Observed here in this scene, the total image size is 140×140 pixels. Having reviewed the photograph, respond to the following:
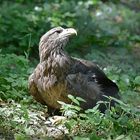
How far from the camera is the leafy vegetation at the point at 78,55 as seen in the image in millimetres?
6098

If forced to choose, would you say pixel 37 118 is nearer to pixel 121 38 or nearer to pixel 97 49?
pixel 97 49

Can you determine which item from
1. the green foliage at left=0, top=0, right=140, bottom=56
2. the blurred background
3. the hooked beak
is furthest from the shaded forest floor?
the green foliage at left=0, top=0, right=140, bottom=56

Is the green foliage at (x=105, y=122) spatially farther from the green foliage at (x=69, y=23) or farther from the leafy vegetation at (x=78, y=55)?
the green foliage at (x=69, y=23)

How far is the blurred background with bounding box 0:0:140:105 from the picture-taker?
302 inches

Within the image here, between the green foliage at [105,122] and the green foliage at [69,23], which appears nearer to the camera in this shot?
the green foliage at [105,122]

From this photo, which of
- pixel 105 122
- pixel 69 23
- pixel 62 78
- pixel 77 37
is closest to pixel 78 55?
pixel 77 37

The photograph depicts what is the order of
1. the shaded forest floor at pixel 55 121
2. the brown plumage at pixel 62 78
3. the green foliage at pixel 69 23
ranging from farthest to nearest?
the green foliage at pixel 69 23
the brown plumage at pixel 62 78
the shaded forest floor at pixel 55 121

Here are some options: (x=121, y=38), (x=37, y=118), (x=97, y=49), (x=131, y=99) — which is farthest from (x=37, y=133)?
(x=121, y=38)

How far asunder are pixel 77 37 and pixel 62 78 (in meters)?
3.91

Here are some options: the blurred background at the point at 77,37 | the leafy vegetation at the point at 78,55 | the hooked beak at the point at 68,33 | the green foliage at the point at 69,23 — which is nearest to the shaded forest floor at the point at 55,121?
the leafy vegetation at the point at 78,55

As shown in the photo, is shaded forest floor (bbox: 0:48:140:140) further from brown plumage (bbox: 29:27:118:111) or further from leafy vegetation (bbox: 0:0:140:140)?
brown plumage (bbox: 29:27:118:111)

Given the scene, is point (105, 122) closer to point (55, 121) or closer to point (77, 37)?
point (55, 121)

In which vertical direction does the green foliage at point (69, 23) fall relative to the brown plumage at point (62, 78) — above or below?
below

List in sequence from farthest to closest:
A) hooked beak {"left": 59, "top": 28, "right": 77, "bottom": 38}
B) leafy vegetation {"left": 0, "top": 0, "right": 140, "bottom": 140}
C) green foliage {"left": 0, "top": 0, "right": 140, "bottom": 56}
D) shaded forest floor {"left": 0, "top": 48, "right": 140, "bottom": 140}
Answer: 1. green foliage {"left": 0, "top": 0, "right": 140, "bottom": 56}
2. hooked beak {"left": 59, "top": 28, "right": 77, "bottom": 38}
3. leafy vegetation {"left": 0, "top": 0, "right": 140, "bottom": 140}
4. shaded forest floor {"left": 0, "top": 48, "right": 140, "bottom": 140}
